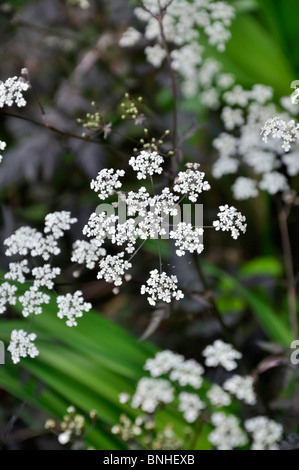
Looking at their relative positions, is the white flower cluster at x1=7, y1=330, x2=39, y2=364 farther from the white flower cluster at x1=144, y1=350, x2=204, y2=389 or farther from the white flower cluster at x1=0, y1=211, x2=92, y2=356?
the white flower cluster at x1=144, y1=350, x2=204, y2=389

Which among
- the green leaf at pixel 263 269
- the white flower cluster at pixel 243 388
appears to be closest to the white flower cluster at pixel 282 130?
the white flower cluster at pixel 243 388

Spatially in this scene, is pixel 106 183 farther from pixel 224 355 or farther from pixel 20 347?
pixel 224 355

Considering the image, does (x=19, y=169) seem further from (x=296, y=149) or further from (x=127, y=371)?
(x=296, y=149)

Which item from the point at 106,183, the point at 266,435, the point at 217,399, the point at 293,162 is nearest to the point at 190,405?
the point at 217,399

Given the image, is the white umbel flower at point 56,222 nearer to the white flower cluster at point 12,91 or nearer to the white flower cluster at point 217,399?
the white flower cluster at point 12,91

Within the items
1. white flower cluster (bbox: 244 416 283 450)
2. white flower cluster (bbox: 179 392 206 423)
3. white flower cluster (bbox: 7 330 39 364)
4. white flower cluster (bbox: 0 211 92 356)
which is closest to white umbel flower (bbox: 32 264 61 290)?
white flower cluster (bbox: 0 211 92 356)
